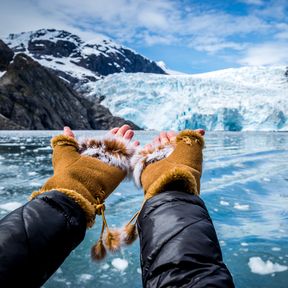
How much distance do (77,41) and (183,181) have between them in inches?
4999

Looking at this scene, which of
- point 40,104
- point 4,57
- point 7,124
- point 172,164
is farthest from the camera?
point 4,57

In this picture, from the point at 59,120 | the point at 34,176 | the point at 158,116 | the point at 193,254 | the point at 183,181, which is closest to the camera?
the point at 193,254

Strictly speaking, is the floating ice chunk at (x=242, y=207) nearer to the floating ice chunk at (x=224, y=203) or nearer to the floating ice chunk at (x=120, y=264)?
the floating ice chunk at (x=224, y=203)

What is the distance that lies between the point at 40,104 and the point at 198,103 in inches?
761

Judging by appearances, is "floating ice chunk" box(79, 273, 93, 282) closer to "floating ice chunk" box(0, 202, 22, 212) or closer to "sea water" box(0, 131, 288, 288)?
"sea water" box(0, 131, 288, 288)

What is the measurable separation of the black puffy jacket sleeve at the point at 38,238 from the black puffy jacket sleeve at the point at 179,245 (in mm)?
208

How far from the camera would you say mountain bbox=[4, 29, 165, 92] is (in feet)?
325

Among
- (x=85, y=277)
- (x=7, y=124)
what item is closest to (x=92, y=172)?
(x=85, y=277)

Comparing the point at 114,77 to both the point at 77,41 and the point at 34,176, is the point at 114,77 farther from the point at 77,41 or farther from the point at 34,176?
the point at 77,41

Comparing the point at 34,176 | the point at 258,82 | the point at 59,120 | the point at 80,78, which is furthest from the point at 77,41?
the point at 34,176

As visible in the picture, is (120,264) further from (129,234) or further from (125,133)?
(125,133)

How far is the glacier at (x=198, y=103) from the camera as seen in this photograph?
27391 mm

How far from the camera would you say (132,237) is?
1179 mm

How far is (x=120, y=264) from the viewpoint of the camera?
1.47m
